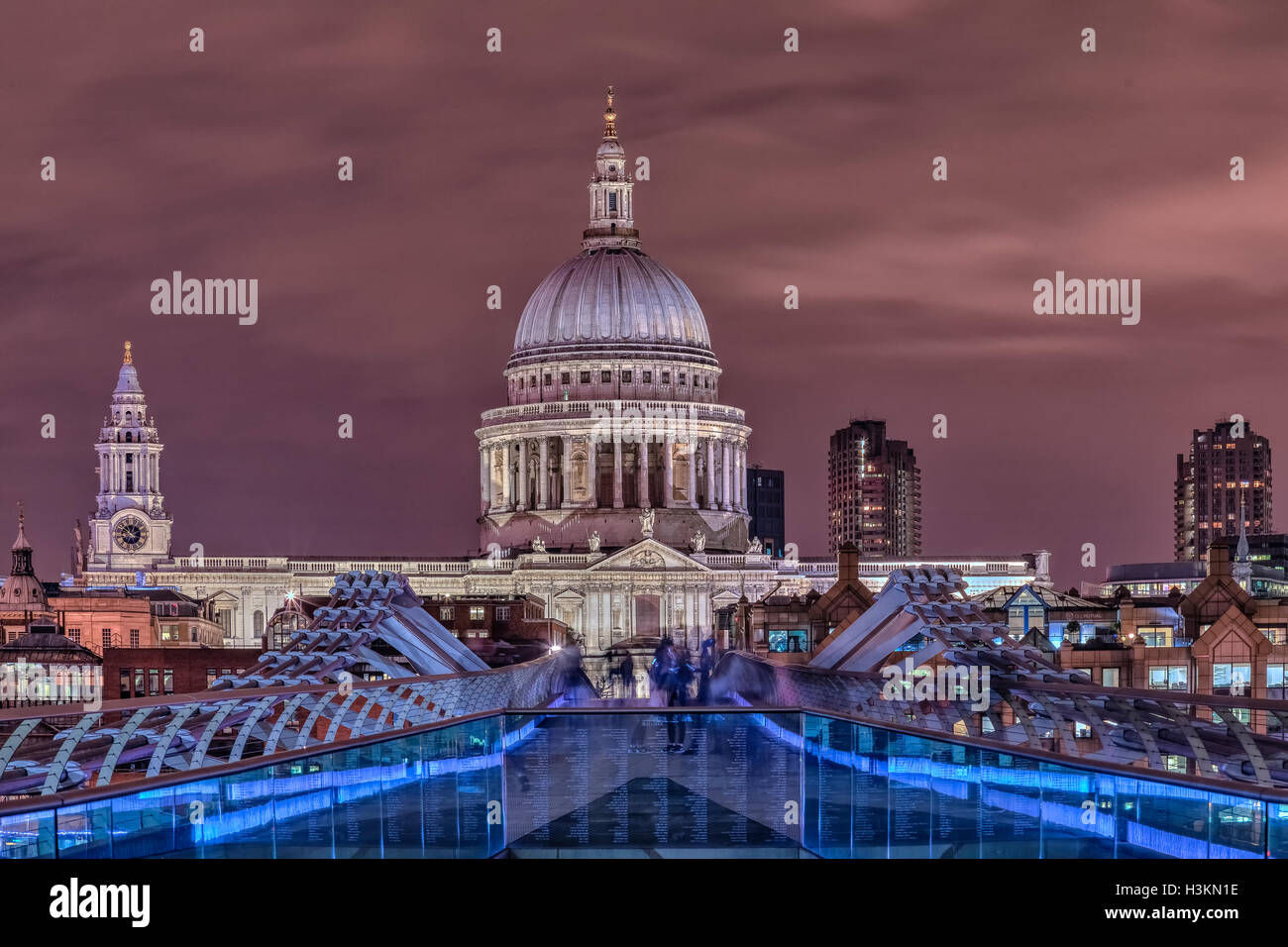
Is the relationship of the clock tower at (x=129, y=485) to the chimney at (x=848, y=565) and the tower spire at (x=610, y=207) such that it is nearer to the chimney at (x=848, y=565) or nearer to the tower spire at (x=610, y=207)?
the tower spire at (x=610, y=207)

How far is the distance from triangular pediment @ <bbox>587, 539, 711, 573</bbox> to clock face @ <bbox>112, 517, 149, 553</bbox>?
1504 inches

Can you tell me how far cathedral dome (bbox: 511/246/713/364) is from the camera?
618 feet

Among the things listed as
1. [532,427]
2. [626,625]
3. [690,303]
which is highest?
[690,303]

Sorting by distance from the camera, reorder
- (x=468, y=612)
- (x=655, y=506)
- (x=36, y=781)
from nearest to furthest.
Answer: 1. (x=36, y=781)
2. (x=468, y=612)
3. (x=655, y=506)

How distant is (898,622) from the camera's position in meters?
58.5

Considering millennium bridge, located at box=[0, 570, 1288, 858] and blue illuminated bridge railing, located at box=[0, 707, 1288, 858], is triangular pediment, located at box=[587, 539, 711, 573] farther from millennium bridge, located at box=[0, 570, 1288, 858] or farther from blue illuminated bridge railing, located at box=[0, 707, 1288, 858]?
blue illuminated bridge railing, located at box=[0, 707, 1288, 858]

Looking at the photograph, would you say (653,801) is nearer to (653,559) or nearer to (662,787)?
(662,787)

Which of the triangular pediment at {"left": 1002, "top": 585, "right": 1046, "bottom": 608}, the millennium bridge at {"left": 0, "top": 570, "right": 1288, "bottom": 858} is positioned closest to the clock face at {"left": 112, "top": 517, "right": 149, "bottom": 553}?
the triangular pediment at {"left": 1002, "top": 585, "right": 1046, "bottom": 608}

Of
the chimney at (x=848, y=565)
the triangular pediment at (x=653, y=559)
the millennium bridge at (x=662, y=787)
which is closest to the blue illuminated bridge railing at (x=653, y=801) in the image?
the millennium bridge at (x=662, y=787)

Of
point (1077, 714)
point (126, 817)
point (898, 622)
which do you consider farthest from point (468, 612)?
point (126, 817)

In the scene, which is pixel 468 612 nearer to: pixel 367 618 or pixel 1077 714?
pixel 367 618

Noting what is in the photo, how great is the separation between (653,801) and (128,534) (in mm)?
154222

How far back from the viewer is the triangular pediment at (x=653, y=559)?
546ft
